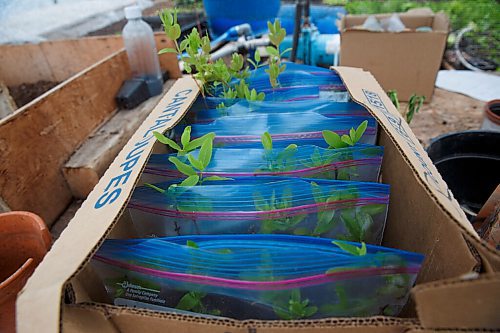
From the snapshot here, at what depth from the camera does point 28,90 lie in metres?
1.38

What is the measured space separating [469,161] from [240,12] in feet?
5.81

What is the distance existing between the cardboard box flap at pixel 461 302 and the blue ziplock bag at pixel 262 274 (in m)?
0.06

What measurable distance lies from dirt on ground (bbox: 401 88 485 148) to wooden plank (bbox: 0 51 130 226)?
1225mm

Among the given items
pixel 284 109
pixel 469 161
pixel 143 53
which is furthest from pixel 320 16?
pixel 284 109

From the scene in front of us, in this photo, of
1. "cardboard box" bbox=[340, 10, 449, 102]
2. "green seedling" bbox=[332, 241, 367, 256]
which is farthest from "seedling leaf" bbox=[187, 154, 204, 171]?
"cardboard box" bbox=[340, 10, 449, 102]

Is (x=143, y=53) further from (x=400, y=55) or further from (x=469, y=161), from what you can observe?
(x=400, y=55)

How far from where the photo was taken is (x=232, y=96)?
0.67 meters

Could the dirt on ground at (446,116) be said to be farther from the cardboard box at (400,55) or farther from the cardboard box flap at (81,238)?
the cardboard box flap at (81,238)

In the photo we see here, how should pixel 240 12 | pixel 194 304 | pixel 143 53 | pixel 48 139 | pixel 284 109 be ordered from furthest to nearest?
pixel 240 12, pixel 143 53, pixel 48 139, pixel 284 109, pixel 194 304

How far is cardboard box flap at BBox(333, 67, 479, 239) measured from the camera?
0.31 meters

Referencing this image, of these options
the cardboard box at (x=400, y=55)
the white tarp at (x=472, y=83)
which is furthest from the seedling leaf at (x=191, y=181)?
the white tarp at (x=472, y=83)

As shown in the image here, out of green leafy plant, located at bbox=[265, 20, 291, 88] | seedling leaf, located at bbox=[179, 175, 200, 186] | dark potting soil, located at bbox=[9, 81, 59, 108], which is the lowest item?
dark potting soil, located at bbox=[9, 81, 59, 108]

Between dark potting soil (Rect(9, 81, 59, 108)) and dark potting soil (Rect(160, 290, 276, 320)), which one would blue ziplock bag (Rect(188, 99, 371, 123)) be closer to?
dark potting soil (Rect(160, 290, 276, 320))

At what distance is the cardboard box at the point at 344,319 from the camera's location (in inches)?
10.3
